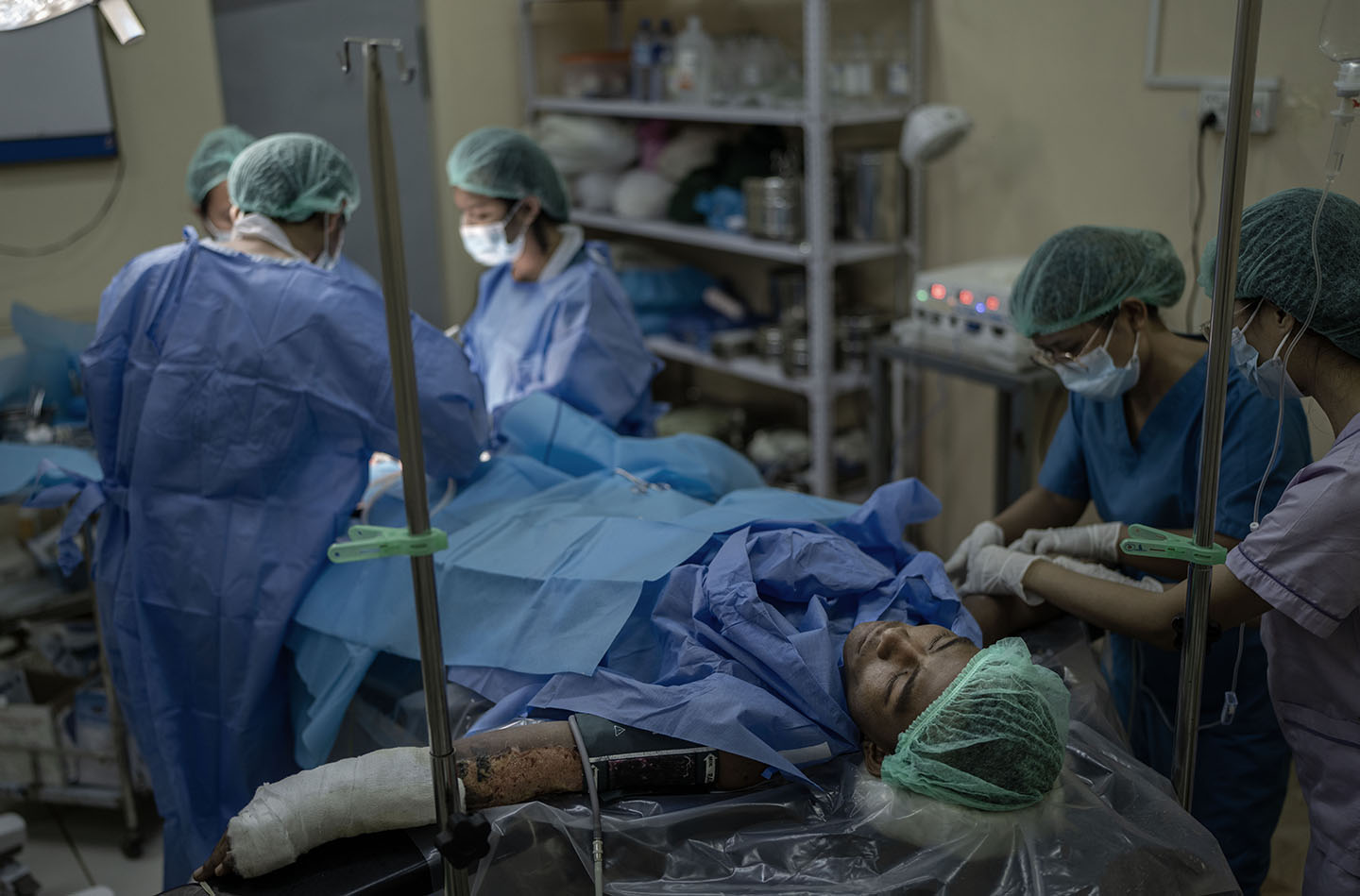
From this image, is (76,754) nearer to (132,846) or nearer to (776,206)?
(132,846)

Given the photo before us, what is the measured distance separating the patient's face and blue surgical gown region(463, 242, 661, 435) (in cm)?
122

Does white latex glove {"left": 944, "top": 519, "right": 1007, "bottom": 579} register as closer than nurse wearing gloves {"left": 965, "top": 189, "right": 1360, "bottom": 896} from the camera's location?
No

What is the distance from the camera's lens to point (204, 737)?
1.95 meters

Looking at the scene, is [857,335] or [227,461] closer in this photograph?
[227,461]

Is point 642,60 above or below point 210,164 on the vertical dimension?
above

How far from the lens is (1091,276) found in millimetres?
1639

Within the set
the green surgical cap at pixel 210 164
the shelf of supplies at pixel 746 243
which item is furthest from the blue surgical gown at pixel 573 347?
the green surgical cap at pixel 210 164

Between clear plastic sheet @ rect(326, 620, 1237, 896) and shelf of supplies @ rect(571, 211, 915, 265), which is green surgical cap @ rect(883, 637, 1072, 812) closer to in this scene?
clear plastic sheet @ rect(326, 620, 1237, 896)

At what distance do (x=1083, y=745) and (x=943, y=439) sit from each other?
6.87 ft

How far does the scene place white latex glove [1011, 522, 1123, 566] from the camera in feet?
5.62

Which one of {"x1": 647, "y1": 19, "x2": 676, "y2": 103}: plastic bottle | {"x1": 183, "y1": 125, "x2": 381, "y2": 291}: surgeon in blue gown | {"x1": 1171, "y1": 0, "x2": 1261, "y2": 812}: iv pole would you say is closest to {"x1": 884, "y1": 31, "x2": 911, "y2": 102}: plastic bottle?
{"x1": 647, "y1": 19, "x2": 676, "y2": 103}: plastic bottle

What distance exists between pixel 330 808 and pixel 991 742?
692 mm

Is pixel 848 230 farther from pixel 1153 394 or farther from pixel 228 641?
pixel 228 641

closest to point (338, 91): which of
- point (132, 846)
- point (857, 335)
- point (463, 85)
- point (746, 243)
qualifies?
point (463, 85)
